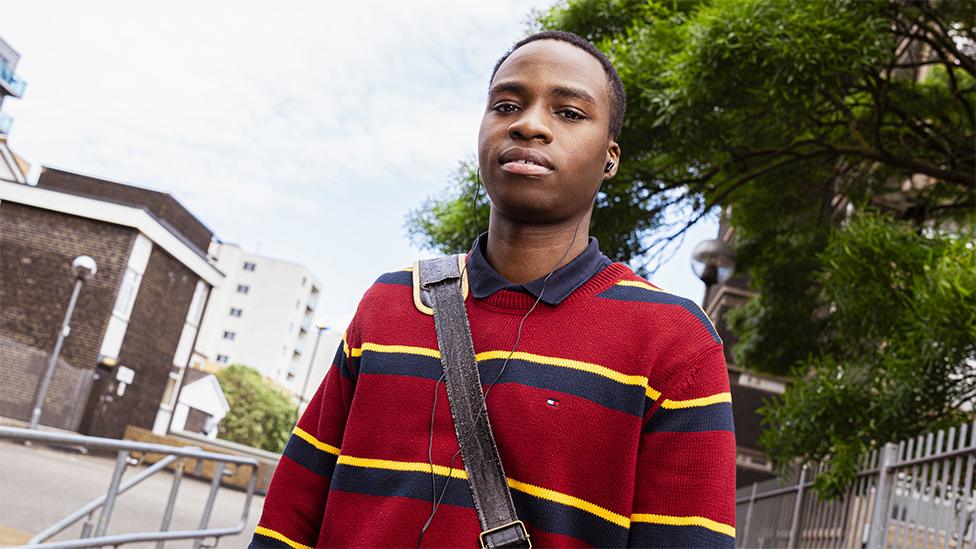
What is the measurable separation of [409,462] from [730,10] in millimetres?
5984

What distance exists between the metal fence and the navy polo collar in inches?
167

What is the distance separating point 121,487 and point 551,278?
5596mm

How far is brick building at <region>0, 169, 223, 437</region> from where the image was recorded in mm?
36188

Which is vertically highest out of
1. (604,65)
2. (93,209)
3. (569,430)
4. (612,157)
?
(93,209)

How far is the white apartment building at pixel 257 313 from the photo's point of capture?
8994 centimetres

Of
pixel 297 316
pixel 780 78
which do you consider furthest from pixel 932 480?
pixel 297 316

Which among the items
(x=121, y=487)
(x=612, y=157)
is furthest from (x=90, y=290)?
(x=612, y=157)

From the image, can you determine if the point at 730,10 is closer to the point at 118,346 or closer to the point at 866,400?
the point at 866,400

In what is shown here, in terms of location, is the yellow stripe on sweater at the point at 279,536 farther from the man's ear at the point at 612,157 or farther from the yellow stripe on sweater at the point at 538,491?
the man's ear at the point at 612,157

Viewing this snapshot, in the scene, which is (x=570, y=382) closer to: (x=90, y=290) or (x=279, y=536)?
(x=279, y=536)

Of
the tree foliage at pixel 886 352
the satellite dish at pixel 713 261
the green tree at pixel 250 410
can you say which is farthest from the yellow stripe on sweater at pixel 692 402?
the green tree at pixel 250 410

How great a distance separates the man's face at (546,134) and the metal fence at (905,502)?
431 cm

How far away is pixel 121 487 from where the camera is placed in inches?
255

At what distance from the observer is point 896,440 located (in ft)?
22.7
